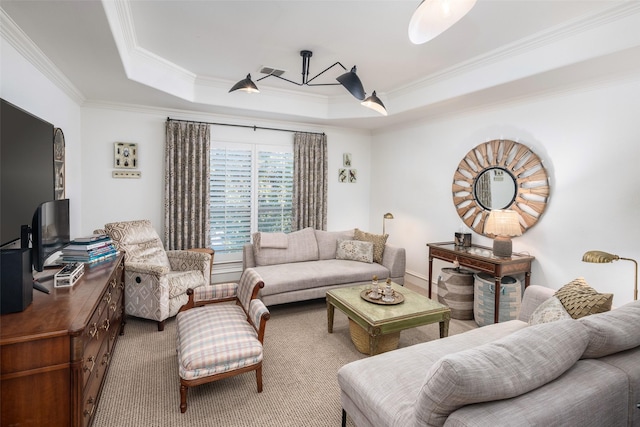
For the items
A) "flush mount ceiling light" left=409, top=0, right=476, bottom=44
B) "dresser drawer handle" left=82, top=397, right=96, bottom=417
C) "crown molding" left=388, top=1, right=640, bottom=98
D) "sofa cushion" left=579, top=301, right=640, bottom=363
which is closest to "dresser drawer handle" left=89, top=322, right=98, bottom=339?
"dresser drawer handle" left=82, top=397, right=96, bottom=417

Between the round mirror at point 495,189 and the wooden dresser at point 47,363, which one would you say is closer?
the wooden dresser at point 47,363

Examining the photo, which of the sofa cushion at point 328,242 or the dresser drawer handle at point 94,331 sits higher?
the sofa cushion at point 328,242

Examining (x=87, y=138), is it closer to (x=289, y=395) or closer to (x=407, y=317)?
(x=289, y=395)

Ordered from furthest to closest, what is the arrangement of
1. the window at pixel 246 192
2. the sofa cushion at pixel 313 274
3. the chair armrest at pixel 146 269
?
the window at pixel 246 192 < the sofa cushion at pixel 313 274 < the chair armrest at pixel 146 269

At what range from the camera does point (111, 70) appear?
311 cm

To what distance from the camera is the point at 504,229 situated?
3.53 m

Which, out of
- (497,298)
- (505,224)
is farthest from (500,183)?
Answer: (497,298)

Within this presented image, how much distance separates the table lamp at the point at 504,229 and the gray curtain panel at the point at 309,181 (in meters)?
2.82

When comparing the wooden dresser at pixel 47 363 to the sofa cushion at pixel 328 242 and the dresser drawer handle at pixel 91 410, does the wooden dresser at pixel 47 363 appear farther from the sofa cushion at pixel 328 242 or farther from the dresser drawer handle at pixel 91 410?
the sofa cushion at pixel 328 242

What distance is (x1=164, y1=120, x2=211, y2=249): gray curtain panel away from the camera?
182 inches

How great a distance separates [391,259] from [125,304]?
324 cm

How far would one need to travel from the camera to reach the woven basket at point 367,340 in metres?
2.90

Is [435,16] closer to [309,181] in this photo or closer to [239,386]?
[239,386]

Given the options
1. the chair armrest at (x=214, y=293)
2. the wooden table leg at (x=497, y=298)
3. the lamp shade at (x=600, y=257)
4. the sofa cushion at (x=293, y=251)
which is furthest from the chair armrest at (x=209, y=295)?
the lamp shade at (x=600, y=257)
